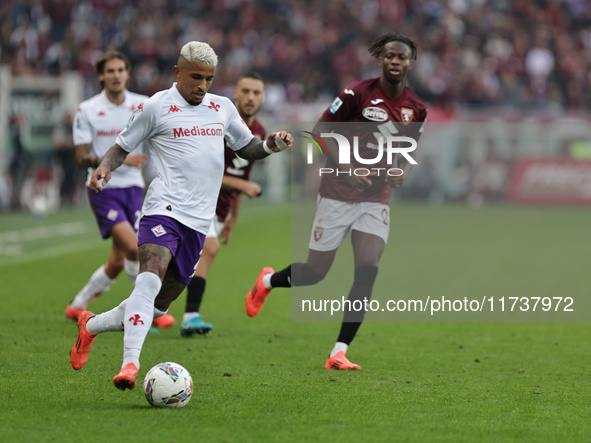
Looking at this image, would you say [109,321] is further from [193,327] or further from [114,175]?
[114,175]

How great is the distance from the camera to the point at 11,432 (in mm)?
4781

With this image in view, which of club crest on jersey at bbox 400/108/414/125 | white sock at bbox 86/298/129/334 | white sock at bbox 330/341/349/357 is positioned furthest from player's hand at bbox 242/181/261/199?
white sock at bbox 86/298/129/334

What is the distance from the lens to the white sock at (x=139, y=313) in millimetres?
5523

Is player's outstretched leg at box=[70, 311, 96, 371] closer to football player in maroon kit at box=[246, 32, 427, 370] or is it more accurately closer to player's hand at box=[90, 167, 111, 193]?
player's hand at box=[90, 167, 111, 193]

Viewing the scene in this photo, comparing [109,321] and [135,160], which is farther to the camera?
[135,160]

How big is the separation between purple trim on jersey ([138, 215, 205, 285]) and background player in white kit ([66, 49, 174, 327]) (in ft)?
8.35

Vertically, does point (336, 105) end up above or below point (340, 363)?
above

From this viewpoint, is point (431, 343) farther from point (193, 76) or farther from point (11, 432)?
point (11, 432)

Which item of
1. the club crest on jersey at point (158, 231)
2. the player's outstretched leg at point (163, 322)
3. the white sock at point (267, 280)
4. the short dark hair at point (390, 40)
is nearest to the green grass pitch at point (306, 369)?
the player's outstretched leg at point (163, 322)

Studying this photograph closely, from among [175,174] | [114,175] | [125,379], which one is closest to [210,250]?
[114,175]

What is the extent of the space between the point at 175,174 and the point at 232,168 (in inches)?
102

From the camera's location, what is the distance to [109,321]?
5.90 metres

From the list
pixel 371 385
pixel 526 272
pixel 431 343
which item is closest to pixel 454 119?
pixel 526 272

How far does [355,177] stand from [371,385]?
5.42 ft
